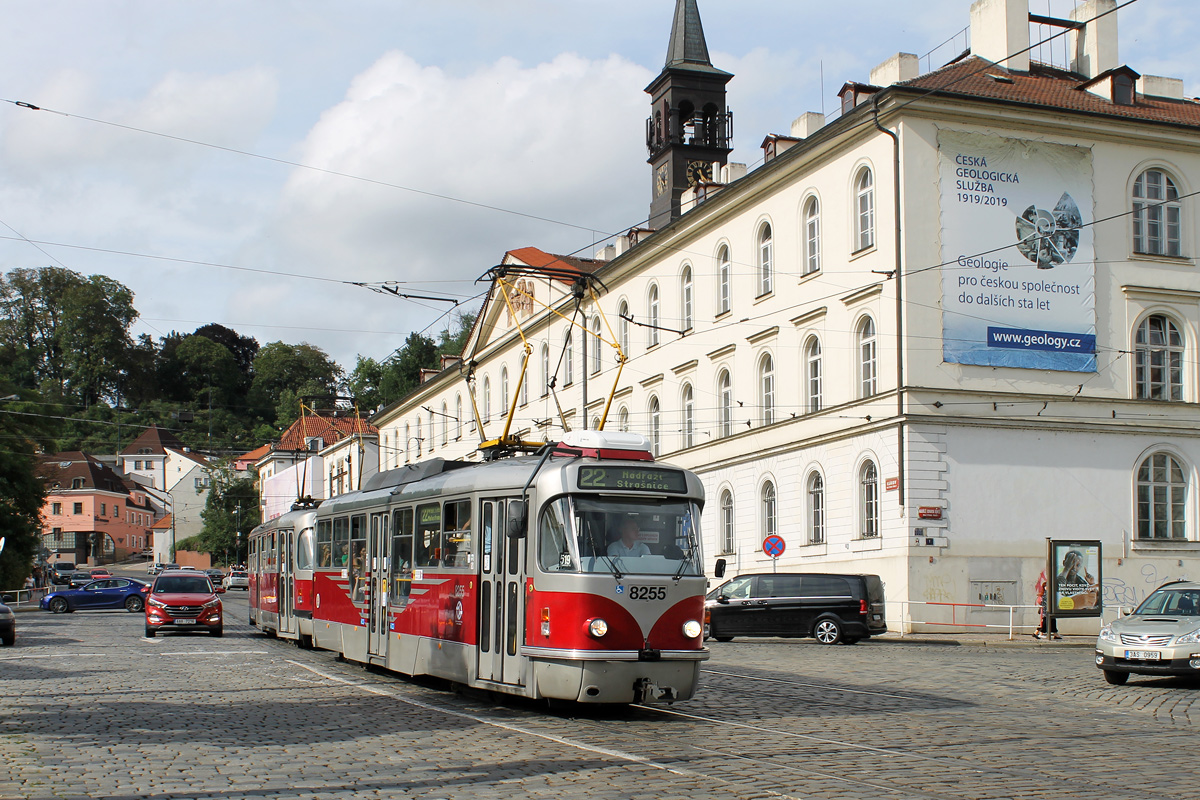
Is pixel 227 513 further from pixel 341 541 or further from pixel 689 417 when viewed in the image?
pixel 341 541

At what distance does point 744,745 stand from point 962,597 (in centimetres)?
2307

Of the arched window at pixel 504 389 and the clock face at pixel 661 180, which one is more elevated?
the clock face at pixel 661 180

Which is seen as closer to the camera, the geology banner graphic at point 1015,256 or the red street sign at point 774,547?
the geology banner graphic at point 1015,256

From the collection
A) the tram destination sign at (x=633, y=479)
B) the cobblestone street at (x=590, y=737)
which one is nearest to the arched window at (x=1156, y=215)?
the cobblestone street at (x=590, y=737)

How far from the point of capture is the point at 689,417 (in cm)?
4744

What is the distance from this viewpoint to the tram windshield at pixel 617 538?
544 inches

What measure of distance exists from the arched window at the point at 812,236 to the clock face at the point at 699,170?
55.1 ft

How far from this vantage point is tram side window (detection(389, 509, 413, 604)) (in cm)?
1809

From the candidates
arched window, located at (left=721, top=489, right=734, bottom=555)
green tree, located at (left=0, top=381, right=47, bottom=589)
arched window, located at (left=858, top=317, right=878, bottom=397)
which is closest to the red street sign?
arched window, located at (left=858, top=317, right=878, bottom=397)

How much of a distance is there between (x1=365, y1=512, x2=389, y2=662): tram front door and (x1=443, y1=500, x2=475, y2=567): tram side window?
2.96 meters

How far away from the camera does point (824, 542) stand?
3756 cm

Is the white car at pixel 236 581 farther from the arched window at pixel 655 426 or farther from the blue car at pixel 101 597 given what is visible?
the arched window at pixel 655 426

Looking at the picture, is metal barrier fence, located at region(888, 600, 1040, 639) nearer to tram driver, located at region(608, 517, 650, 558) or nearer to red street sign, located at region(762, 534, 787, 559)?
red street sign, located at region(762, 534, 787, 559)

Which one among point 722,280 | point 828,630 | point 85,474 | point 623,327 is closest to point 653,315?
point 623,327
